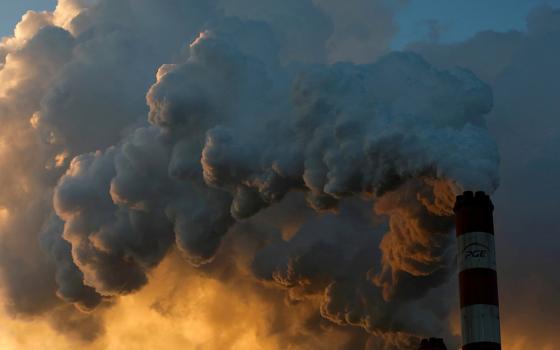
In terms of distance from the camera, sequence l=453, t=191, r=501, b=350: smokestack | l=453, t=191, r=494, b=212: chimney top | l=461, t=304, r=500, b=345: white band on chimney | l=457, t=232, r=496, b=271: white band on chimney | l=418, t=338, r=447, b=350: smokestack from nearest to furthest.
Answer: l=461, t=304, r=500, b=345: white band on chimney → l=453, t=191, r=501, b=350: smokestack → l=457, t=232, r=496, b=271: white band on chimney → l=453, t=191, r=494, b=212: chimney top → l=418, t=338, r=447, b=350: smokestack

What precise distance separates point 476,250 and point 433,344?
22908 mm

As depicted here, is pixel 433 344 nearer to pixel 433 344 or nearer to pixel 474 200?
pixel 433 344

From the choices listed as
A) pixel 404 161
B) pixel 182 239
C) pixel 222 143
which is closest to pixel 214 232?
pixel 182 239

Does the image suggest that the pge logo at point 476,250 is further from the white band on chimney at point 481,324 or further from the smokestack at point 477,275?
the white band on chimney at point 481,324

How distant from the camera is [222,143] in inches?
2000

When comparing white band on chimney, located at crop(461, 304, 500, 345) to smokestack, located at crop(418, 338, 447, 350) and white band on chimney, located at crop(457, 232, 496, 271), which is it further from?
smokestack, located at crop(418, 338, 447, 350)

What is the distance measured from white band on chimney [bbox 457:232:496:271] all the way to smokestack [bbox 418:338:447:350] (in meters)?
22.1

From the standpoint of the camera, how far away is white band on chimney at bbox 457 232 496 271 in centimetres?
4256

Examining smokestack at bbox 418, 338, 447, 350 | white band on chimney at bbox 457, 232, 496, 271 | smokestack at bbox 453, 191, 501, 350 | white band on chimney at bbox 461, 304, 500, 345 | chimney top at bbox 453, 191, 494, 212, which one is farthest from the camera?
smokestack at bbox 418, 338, 447, 350

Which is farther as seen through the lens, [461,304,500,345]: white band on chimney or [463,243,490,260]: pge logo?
[463,243,490,260]: pge logo

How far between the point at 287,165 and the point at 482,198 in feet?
40.6

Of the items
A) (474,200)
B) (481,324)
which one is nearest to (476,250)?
(474,200)

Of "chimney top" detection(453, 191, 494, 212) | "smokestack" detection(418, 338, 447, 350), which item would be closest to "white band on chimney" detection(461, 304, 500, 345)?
"chimney top" detection(453, 191, 494, 212)

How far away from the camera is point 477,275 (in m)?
42.6
